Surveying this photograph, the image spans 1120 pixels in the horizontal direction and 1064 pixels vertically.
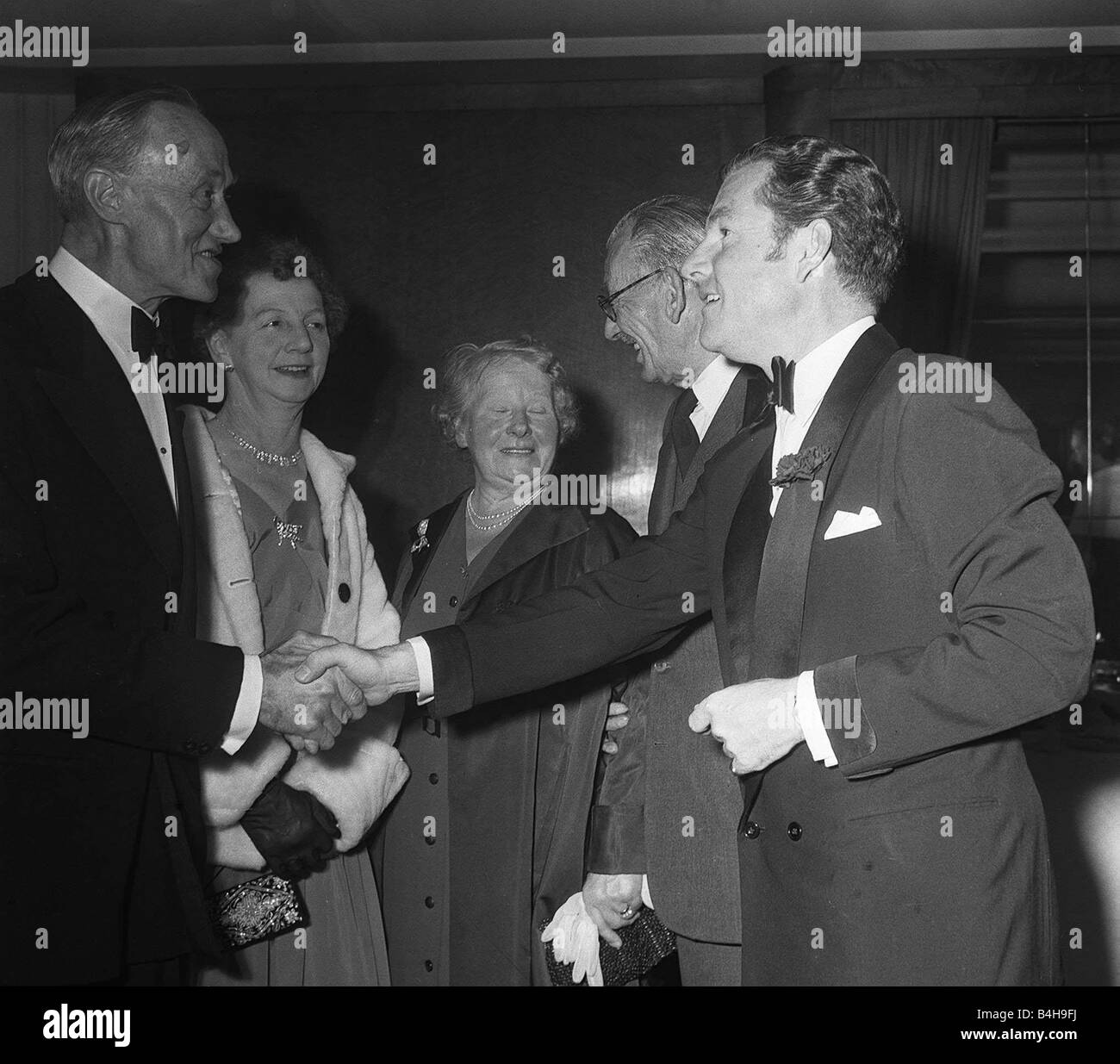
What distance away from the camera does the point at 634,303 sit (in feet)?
8.25

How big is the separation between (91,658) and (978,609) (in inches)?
51.8

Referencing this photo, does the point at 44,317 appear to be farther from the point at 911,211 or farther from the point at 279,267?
the point at 911,211

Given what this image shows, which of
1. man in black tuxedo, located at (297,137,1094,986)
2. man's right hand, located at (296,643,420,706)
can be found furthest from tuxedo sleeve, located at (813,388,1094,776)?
man's right hand, located at (296,643,420,706)

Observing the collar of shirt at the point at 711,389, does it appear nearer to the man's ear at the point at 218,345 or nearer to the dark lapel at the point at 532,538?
the dark lapel at the point at 532,538

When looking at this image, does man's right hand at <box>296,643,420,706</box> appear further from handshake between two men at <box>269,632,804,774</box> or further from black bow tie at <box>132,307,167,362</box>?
black bow tie at <box>132,307,167,362</box>

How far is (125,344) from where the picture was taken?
6.66ft

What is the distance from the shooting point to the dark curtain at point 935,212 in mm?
3869

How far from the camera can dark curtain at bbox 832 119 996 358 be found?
3.87 meters

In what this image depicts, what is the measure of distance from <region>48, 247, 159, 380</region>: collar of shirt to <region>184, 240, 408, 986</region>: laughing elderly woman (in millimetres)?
298

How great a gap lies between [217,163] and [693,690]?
1.35m

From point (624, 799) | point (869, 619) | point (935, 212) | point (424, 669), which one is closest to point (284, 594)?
point (424, 669)

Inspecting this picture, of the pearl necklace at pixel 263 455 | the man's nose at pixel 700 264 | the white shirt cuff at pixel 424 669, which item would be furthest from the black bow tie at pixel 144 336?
the man's nose at pixel 700 264

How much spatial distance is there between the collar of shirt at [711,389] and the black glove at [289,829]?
1047mm

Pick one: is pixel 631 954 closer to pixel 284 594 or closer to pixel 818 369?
pixel 284 594
